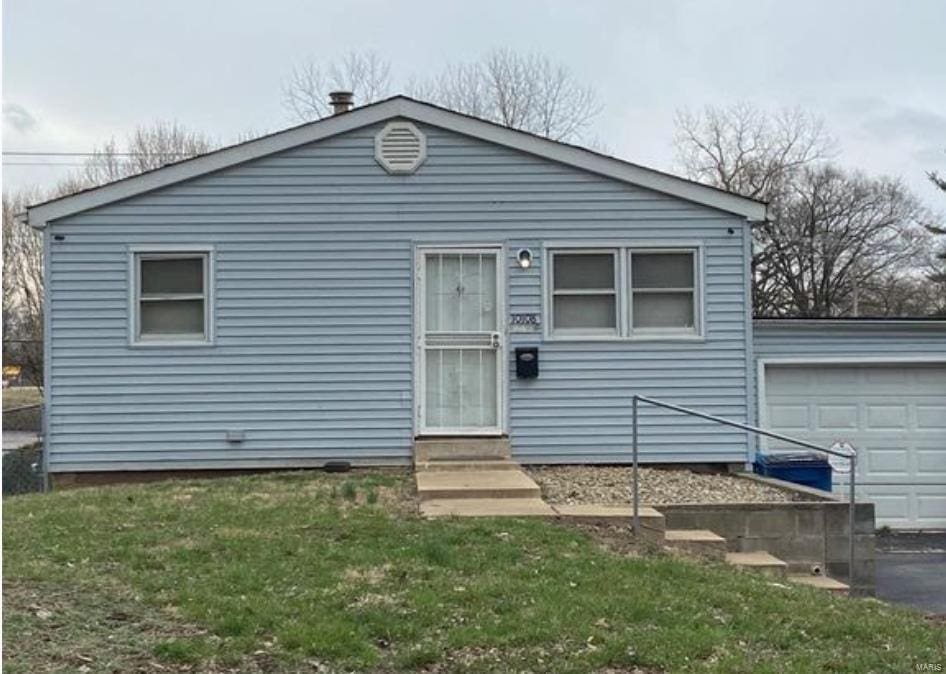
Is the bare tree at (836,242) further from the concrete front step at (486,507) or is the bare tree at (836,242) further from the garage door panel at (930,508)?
the concrete front step at (486,507)

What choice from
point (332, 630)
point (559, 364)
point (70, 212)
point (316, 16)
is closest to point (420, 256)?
point (559, 364)

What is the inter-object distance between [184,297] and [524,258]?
152 inches

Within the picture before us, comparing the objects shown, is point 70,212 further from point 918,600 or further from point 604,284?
point 918,600

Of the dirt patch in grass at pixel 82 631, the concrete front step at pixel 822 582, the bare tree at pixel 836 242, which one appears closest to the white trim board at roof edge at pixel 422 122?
the concrete front step at pixel 822 582

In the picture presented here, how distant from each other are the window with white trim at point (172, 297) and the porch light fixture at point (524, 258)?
3.51m

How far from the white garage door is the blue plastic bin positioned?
1.48m

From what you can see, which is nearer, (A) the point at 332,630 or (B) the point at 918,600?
(A) the point at 332,630

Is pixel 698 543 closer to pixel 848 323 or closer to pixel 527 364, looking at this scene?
pixel 527 364

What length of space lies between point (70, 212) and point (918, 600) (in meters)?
9.54

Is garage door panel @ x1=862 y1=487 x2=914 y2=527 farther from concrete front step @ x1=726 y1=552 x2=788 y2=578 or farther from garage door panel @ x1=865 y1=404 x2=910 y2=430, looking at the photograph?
concrete front step @ x1=726 y1=552 x2=788 y2=578

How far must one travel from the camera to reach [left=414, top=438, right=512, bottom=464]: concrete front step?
1087 centimetres

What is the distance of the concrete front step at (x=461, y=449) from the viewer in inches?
428

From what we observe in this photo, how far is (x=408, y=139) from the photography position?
36.9ft

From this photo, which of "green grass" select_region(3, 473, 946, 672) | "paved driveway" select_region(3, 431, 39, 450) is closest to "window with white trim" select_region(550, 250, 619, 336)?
"green grass" select_region(3, 473, 946, 672)
